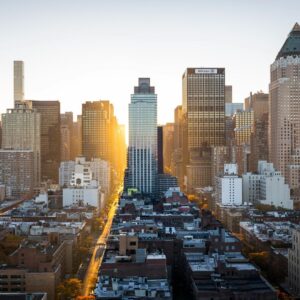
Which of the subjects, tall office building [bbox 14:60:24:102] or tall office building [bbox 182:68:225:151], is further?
tall office building [bbox 14:60:24:102]

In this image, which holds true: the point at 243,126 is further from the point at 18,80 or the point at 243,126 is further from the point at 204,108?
the point at 18,80

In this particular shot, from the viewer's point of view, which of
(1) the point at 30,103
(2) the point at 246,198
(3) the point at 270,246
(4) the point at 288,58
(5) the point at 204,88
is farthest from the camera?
(1) the point at 30,103

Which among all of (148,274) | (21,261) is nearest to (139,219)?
(21,261)

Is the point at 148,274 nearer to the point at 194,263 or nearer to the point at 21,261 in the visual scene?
the point at 194,263

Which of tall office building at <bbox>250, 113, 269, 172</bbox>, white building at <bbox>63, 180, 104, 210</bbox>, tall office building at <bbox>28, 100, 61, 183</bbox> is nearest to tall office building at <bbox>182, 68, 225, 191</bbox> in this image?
tall office building at <bbox>250, 113, 269, 172</bbox>

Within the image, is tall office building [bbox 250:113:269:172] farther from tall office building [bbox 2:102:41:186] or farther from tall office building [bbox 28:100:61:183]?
tall office building [bbox 28:100:61:183]

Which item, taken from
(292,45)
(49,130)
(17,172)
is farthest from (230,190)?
(49,130)

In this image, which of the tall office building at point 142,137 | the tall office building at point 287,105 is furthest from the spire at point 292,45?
the tall office building at point 142,137
